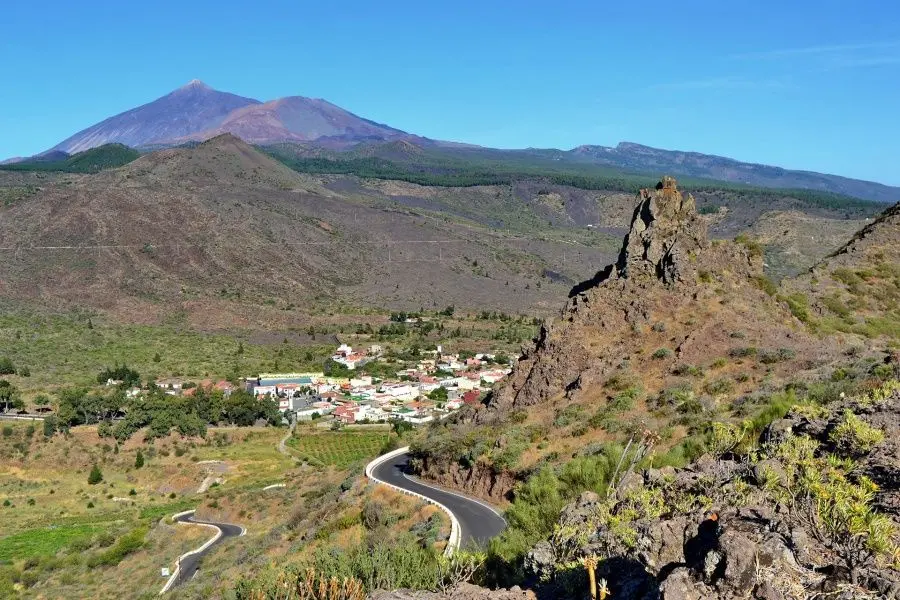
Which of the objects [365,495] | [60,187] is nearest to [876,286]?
[365,495]

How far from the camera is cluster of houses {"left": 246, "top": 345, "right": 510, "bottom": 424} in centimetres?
5419

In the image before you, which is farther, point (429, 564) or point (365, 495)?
point (365, 495)

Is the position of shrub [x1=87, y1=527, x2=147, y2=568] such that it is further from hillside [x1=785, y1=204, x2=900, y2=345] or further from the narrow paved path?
hillside [x1=785, y1=204, x2=900, y2=345]

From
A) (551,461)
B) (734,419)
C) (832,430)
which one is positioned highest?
(832,430)

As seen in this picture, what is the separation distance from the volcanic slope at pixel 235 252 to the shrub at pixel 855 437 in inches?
3558

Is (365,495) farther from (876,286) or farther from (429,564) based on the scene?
(876,286)

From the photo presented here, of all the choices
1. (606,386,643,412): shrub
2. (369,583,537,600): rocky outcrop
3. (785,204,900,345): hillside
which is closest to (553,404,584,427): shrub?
(606,386,643,412): shrub

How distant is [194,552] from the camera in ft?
86.1

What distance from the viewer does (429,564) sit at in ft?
37.6

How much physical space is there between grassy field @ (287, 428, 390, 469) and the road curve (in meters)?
12.1

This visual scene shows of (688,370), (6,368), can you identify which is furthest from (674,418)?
(6,368)


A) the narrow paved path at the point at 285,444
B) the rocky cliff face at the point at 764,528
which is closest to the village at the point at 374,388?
the narrow paved path at the point at 285,444

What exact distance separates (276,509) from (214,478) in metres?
13.0

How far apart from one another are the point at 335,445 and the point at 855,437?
135ft
